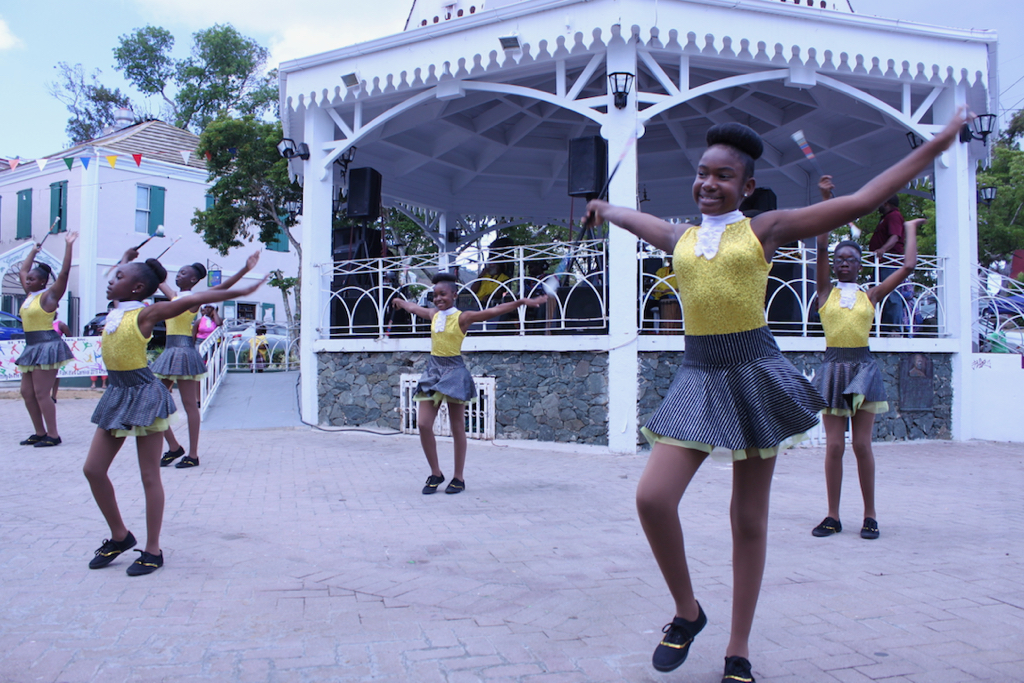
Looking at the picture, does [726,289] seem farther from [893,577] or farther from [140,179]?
[140,179]

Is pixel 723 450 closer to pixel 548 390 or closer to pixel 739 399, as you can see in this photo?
pixel 739 399

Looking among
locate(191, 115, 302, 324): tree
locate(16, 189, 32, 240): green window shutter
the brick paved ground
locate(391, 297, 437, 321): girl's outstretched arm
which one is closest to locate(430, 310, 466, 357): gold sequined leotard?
locate(391, 297, 437, 321): girl's outstretched arm

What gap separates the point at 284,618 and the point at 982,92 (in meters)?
10.8

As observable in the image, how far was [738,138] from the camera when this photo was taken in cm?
245

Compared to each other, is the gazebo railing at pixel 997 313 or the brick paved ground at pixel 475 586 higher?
the gazebo railing at pixel 997 313

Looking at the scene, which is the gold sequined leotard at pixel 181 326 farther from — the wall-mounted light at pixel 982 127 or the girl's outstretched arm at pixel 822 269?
the wall-mounted light at pixel 982 127

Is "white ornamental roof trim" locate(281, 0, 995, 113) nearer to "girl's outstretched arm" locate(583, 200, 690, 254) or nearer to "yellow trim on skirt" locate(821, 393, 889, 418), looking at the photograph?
"yellow trim on skirt" locate(821, 393, 889, 418)

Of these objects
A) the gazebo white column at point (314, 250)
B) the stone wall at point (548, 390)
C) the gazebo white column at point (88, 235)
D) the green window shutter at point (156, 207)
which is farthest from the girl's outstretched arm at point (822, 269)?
the green window shutter at point (156, 207)

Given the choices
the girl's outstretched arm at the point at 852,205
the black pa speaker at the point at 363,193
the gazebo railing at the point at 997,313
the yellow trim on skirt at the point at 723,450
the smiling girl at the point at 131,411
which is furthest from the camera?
the black pa speaker at the point at 363,193

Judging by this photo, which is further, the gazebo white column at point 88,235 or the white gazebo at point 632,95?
the gazebo white column at point 88,235

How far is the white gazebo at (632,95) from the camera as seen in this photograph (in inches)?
319

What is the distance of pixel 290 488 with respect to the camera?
586cm

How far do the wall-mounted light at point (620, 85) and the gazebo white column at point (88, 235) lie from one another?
20.9 metres

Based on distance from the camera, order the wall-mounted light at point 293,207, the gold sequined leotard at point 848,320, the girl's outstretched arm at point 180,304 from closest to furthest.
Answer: the girl's outstretched arm at point 180,304 < the gold sequined leotard at point 848,320 < the wall-mounted light at point 293,207
